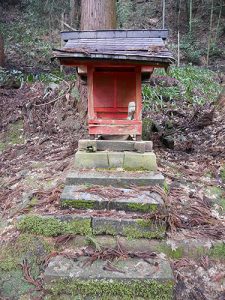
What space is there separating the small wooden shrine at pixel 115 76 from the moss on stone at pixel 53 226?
51.7 inches

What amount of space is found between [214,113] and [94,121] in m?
4.02

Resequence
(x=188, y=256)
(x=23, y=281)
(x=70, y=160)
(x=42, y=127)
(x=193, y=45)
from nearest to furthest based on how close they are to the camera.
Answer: (x=23, y=281), (x=188, y=256), (x=70, y=160), (x=42, y=127), (x=193, y=45)

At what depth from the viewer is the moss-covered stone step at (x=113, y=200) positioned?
362 cm

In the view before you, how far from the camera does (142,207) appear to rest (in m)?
3.63

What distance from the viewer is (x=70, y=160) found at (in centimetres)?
525

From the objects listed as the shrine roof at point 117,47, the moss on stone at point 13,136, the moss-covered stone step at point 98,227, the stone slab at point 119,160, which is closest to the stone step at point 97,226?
the moss-covered stone step at point 98,227

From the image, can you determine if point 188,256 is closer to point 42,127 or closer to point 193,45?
point 42,127

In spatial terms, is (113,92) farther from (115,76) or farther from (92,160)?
(92,160)

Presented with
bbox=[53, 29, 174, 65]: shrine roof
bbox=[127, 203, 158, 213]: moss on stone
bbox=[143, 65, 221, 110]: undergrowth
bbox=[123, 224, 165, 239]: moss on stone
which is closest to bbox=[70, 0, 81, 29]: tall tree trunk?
bbox=[143, 65, 221, 110]: undergrowth

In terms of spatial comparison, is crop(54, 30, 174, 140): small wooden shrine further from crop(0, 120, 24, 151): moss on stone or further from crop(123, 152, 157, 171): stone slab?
crop(0, 120, 24, 151): moss on stone

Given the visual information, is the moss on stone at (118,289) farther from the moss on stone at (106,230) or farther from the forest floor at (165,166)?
the moss on stone at (106,230)

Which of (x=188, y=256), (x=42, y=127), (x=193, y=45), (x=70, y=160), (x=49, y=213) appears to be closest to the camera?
(x=188, y=256)

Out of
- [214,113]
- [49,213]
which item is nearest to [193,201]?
[49,213]

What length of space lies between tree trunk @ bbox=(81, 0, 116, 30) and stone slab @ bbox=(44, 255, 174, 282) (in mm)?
4570
